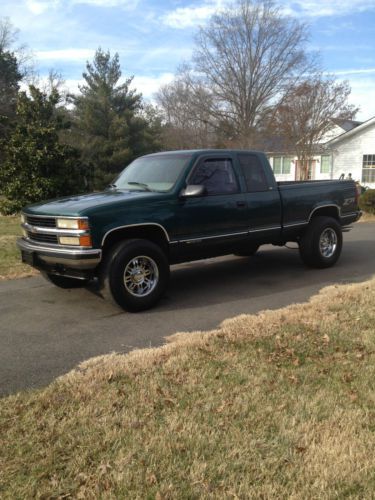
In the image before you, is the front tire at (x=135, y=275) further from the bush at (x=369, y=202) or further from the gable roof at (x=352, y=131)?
the gable roof at (x=352, y=131)

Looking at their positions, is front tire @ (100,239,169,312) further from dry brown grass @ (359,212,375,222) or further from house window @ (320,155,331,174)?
house window @ (320,155,331,174)

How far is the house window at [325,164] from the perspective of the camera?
30.1 m

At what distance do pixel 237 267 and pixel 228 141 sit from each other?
93.7ft

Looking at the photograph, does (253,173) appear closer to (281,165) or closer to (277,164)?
(281,165)

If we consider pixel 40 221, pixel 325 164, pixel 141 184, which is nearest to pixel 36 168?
pixel 141 184

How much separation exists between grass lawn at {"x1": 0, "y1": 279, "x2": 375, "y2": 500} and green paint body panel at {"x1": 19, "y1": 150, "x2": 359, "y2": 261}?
5.97 feet

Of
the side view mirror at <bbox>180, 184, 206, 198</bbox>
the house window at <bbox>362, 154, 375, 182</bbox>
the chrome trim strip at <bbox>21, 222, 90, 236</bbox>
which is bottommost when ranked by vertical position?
the chrome trim strip at <bbox>21, 222, 90, 236</bbox>

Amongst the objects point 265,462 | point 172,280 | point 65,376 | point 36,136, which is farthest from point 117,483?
point 36,136

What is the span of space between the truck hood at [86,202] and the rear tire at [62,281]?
3.43 feet

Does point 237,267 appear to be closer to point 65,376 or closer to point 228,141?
point 65,376

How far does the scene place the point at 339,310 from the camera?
541cm

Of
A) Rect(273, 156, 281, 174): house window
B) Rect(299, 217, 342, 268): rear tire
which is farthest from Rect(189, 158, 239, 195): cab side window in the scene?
Rect(273, 156, 281, 174): house window

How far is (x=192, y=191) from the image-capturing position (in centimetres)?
598

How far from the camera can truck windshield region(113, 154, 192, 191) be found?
6355 mm
